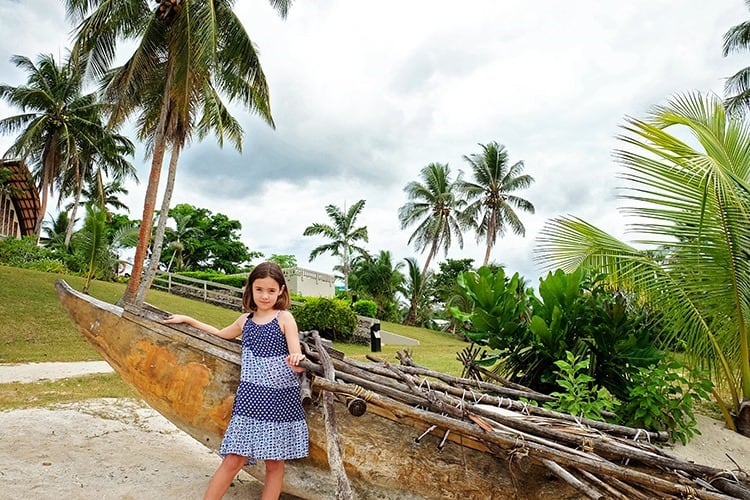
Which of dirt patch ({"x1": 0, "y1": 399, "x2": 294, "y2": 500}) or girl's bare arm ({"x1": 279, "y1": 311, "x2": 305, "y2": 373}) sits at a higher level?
girl's bare arm ({"x1": 279, "y1": 311, "x2": 305, "y2": 373})

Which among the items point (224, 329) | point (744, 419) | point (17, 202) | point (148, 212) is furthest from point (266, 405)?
point (17, 202)

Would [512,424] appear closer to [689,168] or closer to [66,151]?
[689,168]

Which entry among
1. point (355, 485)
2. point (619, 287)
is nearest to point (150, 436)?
point (355, 485)

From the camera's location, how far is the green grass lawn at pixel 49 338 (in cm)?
632

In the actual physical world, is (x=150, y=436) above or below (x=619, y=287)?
below

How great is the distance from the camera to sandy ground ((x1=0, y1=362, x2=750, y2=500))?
3.16 m

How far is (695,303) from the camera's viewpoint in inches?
191

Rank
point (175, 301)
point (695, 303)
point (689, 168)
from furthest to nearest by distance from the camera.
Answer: point (175, 301) → point (695, 303) → point (689, 168)

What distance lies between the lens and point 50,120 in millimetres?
23953

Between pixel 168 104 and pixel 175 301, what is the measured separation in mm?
8794

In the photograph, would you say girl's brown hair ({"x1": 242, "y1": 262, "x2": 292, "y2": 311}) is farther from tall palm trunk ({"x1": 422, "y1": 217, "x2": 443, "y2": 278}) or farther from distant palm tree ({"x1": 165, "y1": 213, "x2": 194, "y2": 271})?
distant palm tree ({"x1": 165, "y1": 213, "x2": 194, "y2": 271})

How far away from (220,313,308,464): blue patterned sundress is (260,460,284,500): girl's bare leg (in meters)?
0.09

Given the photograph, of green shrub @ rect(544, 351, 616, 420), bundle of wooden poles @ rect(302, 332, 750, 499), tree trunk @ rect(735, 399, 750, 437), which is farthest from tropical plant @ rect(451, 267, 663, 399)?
bundle of wooden poles @ rect(302, 332, 750, 499)

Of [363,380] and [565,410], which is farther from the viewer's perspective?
[565,410]
